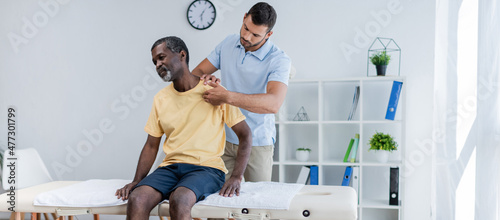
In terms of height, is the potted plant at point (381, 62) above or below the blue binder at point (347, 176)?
above

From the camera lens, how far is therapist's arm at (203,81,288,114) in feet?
5.94

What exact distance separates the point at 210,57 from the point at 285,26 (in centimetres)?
120

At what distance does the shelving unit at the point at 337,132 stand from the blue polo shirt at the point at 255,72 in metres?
0.95

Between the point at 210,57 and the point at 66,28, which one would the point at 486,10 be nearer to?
the point at 210,57

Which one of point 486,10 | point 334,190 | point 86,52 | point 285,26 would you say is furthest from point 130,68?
point 486,10

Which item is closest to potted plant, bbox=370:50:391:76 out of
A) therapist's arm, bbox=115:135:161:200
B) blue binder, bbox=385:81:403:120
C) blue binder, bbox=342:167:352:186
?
blue binder, bbox=385:81:403:120

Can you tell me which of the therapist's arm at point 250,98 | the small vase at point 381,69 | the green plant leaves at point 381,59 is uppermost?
the green plant leaves at point 381,59

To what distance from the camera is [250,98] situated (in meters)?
1.82

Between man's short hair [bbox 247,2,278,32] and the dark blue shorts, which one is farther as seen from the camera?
man's short hair [bbox 247,2,278,32]

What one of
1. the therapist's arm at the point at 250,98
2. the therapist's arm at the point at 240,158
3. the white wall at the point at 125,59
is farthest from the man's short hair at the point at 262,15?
the white wall at the point at 125,59

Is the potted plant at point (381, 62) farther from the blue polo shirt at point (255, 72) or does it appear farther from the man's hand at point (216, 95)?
the man's hand at point (216, 95)

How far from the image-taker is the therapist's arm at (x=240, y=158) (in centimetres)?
177

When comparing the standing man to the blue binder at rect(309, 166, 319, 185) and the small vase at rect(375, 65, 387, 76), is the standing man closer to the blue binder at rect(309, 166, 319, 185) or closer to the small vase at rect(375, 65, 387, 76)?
the blue binder at rect(309, 166, 319, 185)

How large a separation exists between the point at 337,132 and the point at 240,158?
1509 mm
